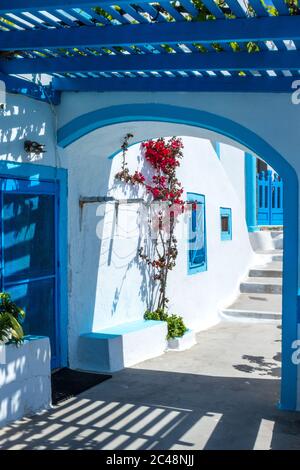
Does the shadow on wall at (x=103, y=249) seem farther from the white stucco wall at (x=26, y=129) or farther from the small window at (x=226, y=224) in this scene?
the small window at (x=226, y=224)

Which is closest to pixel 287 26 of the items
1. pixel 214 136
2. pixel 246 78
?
pixel 246 78

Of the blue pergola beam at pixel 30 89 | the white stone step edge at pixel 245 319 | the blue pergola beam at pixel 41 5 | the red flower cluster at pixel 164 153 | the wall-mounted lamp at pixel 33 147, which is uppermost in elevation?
the blue pergola beam at pixel 30 89

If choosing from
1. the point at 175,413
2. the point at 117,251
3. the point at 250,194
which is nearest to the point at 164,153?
the point at 117,251

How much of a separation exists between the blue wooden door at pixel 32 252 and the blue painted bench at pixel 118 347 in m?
0.43

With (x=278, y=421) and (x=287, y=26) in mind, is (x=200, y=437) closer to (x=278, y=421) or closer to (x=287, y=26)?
(x=278, y=421)

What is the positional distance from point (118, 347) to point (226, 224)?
6.24 metres

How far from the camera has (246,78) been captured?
576cm

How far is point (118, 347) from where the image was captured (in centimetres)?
719

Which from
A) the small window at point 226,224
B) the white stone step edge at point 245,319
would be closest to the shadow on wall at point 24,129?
the white stone step edge at point 245,319

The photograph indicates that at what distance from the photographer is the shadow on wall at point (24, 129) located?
589 cm

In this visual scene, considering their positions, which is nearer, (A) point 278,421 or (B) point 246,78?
(A) point 278,421

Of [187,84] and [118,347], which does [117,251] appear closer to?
[118,347]

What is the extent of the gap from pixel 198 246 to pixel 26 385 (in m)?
5.99

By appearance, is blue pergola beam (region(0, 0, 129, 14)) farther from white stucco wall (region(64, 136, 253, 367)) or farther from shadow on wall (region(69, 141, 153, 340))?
shadow on wall (region(69, 141, 153, 340))
